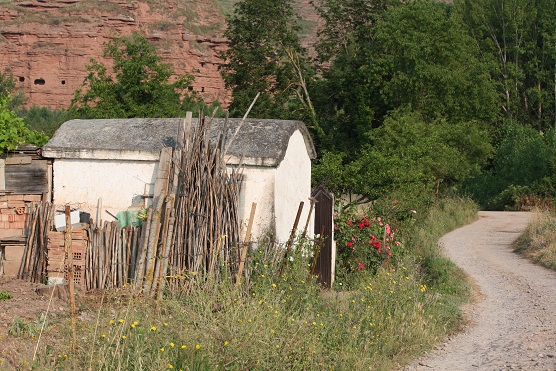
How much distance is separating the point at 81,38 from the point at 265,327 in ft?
260

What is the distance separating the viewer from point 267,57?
112ft

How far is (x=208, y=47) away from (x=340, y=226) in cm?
7575

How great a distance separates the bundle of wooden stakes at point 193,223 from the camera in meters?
8.70

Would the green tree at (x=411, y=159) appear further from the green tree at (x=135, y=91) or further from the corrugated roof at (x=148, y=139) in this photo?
the green tree at (x=135, y=91)

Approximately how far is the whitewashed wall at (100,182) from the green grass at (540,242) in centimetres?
663

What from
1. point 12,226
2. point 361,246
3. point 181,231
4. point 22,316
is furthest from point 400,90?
point 22,316

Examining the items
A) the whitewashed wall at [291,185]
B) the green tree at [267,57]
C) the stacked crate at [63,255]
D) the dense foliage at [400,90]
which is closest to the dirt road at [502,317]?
the whitewashed wall at [291,185]

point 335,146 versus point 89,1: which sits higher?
point 89,1

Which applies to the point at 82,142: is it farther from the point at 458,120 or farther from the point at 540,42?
the point at 540,42

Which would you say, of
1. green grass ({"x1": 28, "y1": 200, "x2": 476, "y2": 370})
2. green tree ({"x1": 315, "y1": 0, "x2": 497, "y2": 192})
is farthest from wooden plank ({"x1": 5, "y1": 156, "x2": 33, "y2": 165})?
green tree ({"x1": 315, "y1": 0, "x2": 497, "y2": 192})

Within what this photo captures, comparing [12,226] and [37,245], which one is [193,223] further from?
[12,226]

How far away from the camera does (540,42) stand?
1607 inches

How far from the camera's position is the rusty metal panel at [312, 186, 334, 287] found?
35.9 feet

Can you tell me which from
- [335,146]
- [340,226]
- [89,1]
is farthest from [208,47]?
[340,226]
